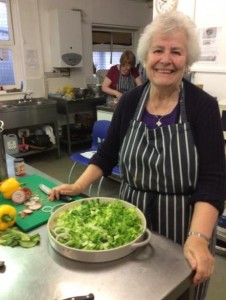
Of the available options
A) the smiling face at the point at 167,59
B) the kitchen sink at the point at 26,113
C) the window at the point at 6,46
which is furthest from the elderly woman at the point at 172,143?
the window at the point at 6,46

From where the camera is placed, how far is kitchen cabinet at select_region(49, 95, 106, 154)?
393cm

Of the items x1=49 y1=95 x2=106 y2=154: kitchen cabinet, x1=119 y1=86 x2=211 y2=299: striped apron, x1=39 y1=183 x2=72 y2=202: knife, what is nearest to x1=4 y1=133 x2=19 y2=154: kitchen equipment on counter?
x1=49 y1=95 x2=106 y2=154: kitchen cabinet

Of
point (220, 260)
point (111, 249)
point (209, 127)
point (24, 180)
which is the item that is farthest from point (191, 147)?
point (220, 260)

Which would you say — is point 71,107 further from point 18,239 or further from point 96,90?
point 18,239

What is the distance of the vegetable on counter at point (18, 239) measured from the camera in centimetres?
83

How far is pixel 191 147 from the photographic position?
93 centimetres

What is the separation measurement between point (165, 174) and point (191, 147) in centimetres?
13

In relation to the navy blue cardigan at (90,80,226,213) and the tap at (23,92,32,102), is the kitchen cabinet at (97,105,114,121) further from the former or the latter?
the navy blue cardigan at (90,80,226,213)

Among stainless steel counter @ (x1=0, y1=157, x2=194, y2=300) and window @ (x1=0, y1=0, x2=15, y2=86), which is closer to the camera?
stainless steel counter @ (x1=0, y1=157, x2=194, y2=300)

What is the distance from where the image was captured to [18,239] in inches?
33.0

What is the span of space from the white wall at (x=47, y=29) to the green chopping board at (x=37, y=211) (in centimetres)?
297

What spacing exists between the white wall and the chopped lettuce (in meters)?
3.42

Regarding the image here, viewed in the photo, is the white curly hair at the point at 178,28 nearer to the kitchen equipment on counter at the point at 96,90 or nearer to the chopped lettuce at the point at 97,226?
the chopped lettuce at the point at 97,226

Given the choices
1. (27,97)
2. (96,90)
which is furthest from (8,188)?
(96,90)
